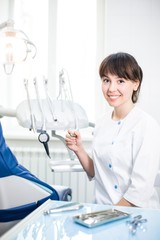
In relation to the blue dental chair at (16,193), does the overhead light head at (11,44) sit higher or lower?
higher

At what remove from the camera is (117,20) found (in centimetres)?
282

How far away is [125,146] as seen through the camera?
1351 millimetres

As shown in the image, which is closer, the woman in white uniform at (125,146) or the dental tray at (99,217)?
the dental tray at (99,217)

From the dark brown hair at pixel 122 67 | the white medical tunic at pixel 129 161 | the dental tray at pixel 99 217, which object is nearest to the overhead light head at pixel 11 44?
the dark brown hair at pixel 122 67

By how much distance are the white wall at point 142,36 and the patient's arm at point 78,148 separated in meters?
1.39

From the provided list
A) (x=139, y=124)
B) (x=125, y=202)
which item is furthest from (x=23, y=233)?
(x=139, y=124)

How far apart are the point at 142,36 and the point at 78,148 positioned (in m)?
1.66

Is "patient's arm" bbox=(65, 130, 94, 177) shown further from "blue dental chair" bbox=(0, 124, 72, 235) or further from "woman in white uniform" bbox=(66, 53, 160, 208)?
"blue dental chair" bbox=(0, 124, 72, 235)

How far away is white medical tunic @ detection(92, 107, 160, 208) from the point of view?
4.25 feet

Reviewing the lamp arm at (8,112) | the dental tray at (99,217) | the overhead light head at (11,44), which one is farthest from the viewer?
the overhead light head at (11,44)

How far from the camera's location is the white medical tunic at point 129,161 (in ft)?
4.25

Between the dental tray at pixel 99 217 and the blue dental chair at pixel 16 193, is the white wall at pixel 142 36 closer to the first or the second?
the blue dental chair at pixel 16 193

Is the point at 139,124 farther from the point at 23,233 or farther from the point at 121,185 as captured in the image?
the point at 23,233

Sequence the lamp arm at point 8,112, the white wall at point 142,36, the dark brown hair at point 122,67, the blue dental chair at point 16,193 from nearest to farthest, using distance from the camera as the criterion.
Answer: the blue dental chair at point 16,193
the dark brown hair at point 122,67
the lamp arm at point 8,112
the white wall at point 142,36
